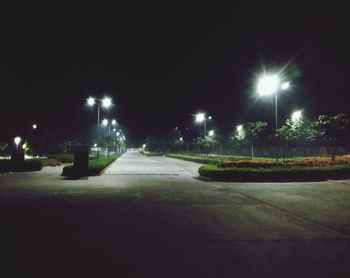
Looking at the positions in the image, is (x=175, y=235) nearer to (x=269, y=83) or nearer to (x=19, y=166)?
(x=269, y=83)

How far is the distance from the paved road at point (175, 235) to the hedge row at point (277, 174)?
5911 millimetres

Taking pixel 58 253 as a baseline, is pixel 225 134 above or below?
above

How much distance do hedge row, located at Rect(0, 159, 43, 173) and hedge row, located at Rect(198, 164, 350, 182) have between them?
51.2 ft

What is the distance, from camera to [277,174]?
61.8 ft

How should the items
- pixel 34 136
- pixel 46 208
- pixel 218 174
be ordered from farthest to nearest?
pixel 34 136 → pixel 218 174 → pixel 46 208

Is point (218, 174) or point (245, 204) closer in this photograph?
point (245, 204)

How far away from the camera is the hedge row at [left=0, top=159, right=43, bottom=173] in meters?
25.6

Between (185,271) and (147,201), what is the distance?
6.80m

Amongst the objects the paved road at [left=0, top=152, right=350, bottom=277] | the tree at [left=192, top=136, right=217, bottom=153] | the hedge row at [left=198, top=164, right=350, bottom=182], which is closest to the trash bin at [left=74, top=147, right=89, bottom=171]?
the hedge row at [left=198, top=164, right=350, bottom=182]

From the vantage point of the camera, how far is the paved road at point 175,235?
17.4 feet

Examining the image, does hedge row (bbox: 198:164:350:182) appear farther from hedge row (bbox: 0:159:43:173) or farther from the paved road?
hedge row (bbox: 0:159:43:173)

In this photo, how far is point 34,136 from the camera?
7700 centimetres

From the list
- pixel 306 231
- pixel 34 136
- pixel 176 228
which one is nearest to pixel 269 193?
pixel 306 231

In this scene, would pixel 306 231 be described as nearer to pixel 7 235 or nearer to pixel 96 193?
pixel 7 235
